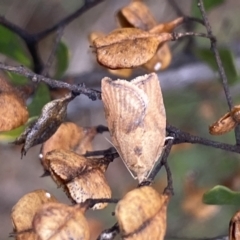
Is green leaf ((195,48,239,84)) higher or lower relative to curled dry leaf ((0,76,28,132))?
lower

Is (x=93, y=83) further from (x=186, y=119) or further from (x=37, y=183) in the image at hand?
(x=37, y=183)

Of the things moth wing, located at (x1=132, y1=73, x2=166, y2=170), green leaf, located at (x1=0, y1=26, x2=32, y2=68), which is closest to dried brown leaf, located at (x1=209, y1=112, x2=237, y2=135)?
moth wing, located at (x1=132, y1=73, x2=166, y2=170)

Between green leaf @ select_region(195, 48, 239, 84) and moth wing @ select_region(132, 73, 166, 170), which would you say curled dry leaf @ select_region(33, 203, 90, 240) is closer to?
moth wing @ select_region(132, 73, 166, 170)

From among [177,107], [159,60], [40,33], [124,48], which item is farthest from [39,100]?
[177,107]

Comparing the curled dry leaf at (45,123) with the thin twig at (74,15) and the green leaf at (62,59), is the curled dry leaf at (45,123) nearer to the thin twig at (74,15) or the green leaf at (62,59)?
the thin twig at (74,15)

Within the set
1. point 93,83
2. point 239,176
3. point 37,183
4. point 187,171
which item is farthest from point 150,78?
point 37,183

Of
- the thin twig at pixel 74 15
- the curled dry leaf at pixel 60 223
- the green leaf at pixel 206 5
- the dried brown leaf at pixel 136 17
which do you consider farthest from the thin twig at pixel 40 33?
the curled dry leaf at pixel 60 223

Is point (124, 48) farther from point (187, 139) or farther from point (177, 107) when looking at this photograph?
point (177, 107)
